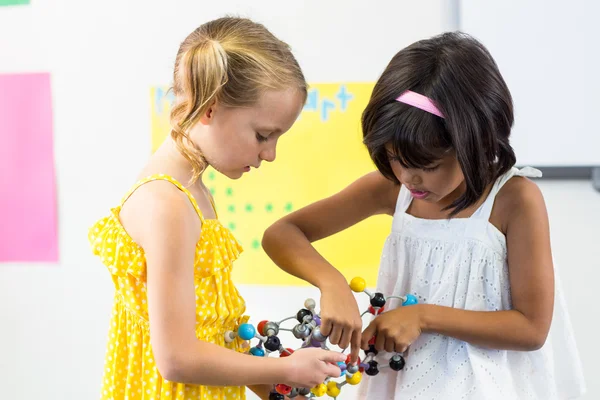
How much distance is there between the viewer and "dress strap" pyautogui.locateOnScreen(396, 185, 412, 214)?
3.12 feet

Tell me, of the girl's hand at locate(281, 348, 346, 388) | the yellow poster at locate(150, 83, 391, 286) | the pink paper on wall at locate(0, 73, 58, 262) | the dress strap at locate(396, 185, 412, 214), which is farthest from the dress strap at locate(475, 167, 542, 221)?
the pink paper on wall at locate(0, 73, 58, 262)

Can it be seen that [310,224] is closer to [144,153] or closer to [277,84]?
[277,84]

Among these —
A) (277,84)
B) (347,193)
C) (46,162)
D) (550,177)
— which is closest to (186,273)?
(277,84)

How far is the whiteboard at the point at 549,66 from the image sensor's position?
116cm

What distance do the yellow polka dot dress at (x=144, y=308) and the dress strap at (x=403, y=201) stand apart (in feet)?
0.79

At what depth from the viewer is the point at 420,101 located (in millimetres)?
805

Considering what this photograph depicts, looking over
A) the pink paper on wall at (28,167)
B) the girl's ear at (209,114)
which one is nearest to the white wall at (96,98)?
the pink paper on wall at (28,167)

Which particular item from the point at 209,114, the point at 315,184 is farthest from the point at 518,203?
the point at 315,184

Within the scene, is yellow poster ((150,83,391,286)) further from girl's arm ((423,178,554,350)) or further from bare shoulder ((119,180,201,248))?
bare shoulder ((119,180,201,248))

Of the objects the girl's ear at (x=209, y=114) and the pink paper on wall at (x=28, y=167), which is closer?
the girl's ear at (x=209, y=114)

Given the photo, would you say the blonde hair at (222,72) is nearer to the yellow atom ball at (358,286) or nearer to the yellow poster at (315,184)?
the yellow atom ball at (358,286)

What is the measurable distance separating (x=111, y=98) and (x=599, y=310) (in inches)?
39.3

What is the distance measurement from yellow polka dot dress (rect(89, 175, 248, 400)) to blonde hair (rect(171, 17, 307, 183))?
0.07m

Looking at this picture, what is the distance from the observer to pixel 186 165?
794 millimetres
